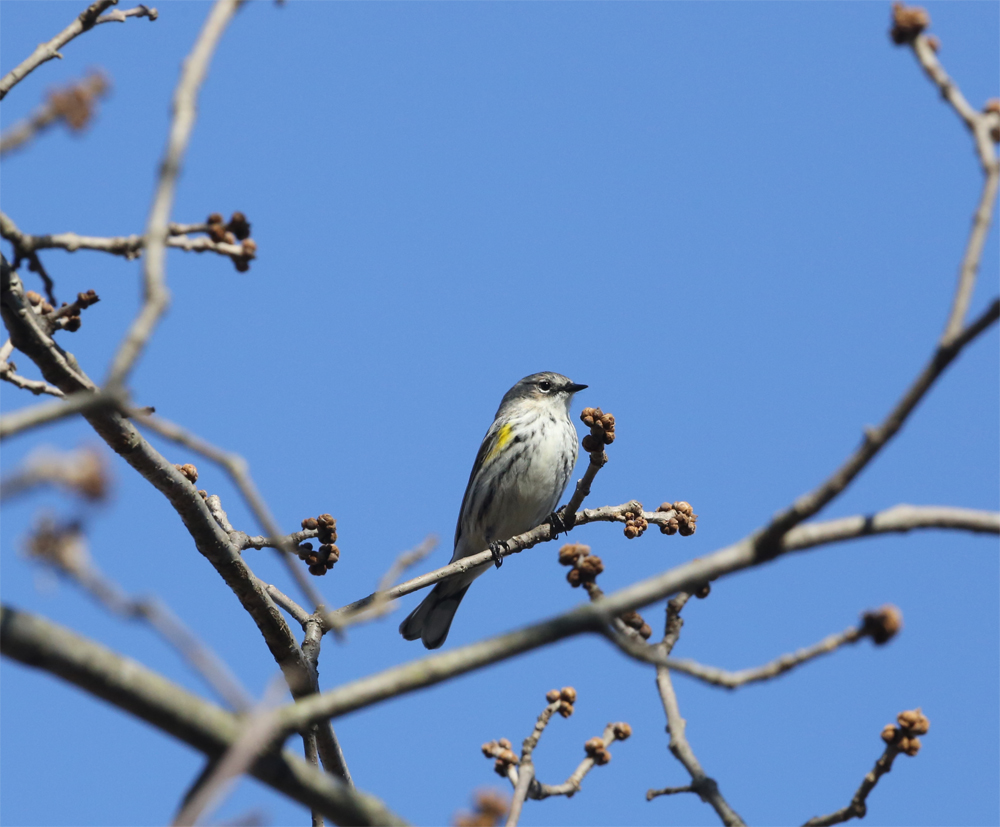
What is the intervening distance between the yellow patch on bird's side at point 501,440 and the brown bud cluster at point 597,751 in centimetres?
658

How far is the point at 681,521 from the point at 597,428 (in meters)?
1.51

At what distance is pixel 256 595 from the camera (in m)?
6.05

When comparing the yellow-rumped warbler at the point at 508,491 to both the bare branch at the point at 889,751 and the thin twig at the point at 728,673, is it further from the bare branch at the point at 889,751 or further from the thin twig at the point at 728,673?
the thin twig at the point at 728,673

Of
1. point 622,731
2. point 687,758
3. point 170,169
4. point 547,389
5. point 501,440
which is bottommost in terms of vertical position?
point 170,169

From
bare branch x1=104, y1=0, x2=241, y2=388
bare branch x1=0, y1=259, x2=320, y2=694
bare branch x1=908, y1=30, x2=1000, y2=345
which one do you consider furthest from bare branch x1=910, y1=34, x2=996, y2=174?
A: bare branch x1=0, y1=259, x2=320, y2=694

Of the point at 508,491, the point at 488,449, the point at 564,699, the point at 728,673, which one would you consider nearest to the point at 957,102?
the point at 728,673

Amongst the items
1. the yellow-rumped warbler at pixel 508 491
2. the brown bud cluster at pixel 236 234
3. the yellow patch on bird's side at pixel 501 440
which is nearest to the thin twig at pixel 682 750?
the brown bud cluster at pixel 236 234

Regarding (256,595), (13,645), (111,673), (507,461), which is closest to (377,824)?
(111,673)

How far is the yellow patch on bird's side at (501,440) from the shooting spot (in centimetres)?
1207

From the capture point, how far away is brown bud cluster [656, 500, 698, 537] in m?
6.63

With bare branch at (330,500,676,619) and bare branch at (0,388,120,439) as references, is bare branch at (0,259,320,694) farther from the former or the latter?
bare branch at (0,388,120,439)

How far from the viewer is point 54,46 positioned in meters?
4.82

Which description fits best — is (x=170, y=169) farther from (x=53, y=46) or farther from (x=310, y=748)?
(x=310, y=748)

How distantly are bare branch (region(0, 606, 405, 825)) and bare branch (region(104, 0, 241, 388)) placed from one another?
0.70 meters
